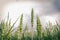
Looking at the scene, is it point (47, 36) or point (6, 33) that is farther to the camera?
point (47, 36)

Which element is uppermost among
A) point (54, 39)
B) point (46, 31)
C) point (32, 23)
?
point (32, 23)

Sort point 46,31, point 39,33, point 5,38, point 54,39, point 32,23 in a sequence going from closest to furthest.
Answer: point 5,38
point 39,33
point 32,23
point 46,31
point 54,39

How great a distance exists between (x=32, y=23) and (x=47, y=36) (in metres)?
0.29

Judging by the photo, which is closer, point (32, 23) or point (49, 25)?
point (32, 23)

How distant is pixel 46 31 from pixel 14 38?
45 cm

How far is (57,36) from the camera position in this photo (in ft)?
6.03

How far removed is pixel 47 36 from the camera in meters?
1.52

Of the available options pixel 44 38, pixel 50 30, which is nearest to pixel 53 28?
pixel 50 30

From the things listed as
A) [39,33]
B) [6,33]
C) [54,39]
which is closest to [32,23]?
[39,33]

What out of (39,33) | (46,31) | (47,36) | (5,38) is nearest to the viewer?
(5,38)

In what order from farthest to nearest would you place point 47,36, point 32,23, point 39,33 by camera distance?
point 47,36, point 32,23, point 39,33

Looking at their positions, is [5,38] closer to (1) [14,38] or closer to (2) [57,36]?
(1) [14,38]

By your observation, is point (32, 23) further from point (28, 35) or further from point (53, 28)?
point (53, 28)

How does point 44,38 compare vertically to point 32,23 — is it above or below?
below
